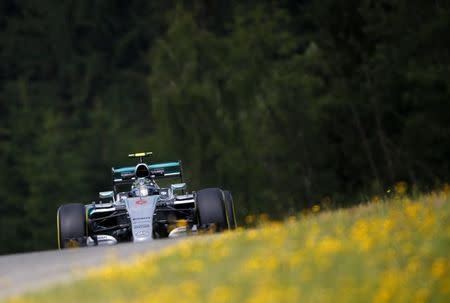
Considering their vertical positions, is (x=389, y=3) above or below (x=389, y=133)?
above

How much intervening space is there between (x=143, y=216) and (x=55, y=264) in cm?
649

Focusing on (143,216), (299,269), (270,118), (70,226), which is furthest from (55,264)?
(270,118)

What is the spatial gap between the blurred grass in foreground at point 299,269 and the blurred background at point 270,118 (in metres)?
26.8

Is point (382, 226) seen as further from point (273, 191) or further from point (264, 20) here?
point (264, 20)

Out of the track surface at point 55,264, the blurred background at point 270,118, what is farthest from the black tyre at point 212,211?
the blurred background at point 270,118

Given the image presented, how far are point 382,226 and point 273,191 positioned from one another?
39.5 meters

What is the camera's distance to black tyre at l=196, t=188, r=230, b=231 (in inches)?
885

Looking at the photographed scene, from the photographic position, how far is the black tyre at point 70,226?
74.5ft

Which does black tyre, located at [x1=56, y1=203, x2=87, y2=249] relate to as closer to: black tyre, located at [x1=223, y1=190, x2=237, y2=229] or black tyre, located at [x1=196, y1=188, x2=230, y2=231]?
black tyre, located at [x1=196, y1=188, x2=230, y2=231]

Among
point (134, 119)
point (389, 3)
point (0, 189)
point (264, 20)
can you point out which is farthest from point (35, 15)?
point (389, 3)

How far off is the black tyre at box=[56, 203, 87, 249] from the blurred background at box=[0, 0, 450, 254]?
20156 millimetres

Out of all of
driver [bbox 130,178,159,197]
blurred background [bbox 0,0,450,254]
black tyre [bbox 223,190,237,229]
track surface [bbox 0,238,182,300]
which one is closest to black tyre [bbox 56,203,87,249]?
driver [bbox 130,178,159,197]

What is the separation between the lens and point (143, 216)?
76.7 feet

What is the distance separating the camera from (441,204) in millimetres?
17922
